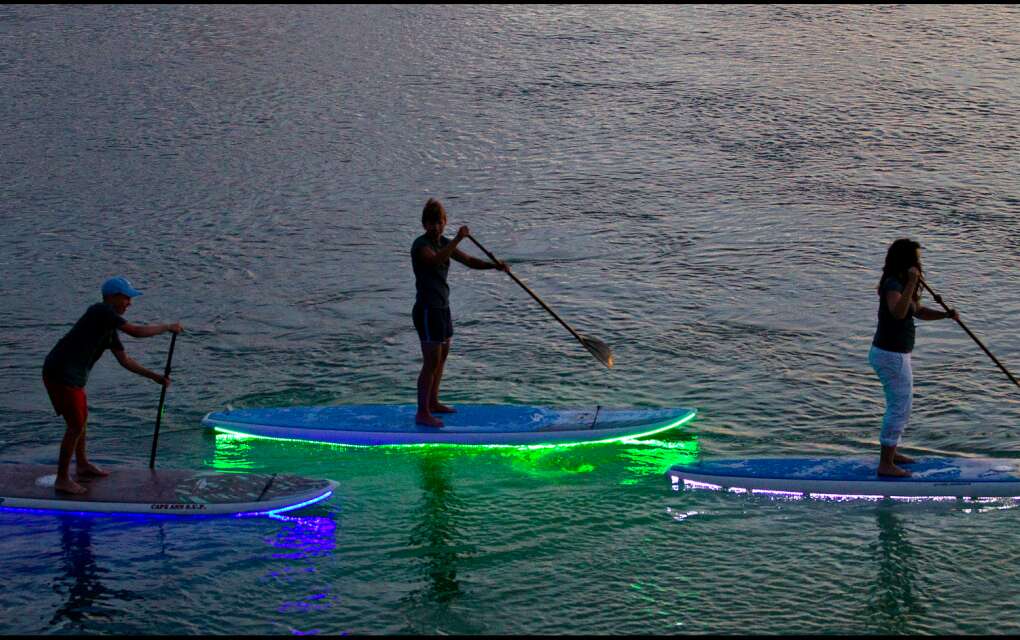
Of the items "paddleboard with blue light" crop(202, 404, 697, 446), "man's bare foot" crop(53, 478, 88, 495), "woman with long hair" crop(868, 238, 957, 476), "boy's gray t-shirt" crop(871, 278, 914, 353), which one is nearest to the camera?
"woman with long hair" crop(868, 238, 957, 476)

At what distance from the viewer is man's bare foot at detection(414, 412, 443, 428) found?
496 inches

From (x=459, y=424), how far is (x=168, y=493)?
110 inches

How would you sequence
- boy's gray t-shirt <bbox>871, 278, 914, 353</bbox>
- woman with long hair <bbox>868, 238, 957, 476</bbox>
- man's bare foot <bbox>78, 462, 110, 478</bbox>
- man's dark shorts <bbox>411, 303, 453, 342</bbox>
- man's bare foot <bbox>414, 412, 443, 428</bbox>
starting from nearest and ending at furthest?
woman with long hair <bbox>868, 238, 957, 476</bbox>
boy's gray t-shirt <bbox>871, 278, 914, 353</bbox>
man's bare foot <bbox>78, 462, 110, 478</bbox>
man's dark shorts <bbox>411, 303, 453, 342</bbox>
man's bare foot <bbox>414, 412, 443, 428</bbox>

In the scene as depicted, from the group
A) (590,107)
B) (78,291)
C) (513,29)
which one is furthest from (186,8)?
(78,291)

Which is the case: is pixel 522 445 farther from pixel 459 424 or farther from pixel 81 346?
pixel 81 346

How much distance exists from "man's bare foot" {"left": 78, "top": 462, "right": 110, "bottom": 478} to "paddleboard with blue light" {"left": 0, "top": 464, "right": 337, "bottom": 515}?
53 mm

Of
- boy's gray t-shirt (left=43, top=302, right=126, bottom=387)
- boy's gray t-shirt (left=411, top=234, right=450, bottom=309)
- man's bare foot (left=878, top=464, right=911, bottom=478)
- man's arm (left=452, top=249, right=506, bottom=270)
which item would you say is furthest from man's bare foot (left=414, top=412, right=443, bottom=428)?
man's bare foot (left=878, top=464, right=911, bottom=478)

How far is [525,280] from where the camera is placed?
1819cm

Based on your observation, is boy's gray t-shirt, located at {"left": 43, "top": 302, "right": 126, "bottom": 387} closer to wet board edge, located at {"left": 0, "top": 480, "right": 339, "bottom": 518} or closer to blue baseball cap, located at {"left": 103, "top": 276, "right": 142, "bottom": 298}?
blue baseball cap, located at {"left": 103, "top": 276, "right": 142, "bottom": 298}

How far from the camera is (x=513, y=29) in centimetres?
3356

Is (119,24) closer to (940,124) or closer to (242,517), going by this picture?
(940,124)

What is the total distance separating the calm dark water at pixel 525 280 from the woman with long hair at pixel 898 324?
35.7 inches

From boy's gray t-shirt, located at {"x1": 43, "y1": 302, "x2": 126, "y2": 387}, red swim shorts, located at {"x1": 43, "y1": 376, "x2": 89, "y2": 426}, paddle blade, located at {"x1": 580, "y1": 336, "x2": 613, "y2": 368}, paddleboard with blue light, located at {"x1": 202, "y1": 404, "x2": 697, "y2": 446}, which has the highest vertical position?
boy's gray t-shirt, located at {"x1": 43, "y1": 302, "x2": 126, "y2": 387}

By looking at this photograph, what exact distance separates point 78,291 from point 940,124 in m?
15.7
